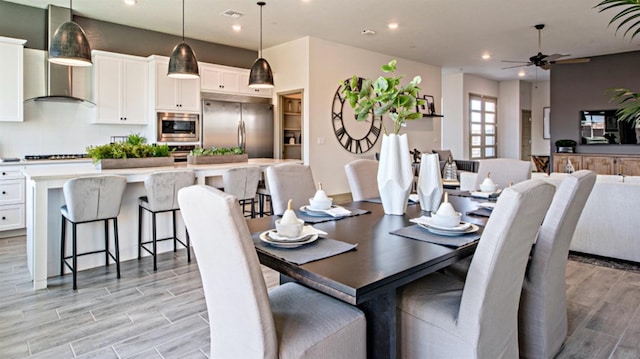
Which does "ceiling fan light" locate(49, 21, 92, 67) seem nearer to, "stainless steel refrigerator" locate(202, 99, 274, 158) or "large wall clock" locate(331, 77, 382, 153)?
"stainless steel refrigerator" locate(202, 99, 274, 158)

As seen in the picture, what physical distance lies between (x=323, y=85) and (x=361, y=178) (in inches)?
166

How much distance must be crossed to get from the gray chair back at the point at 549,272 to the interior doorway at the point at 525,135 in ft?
36.9

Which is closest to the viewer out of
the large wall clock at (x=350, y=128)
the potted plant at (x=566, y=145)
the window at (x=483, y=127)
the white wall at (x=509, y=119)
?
the large wall clock at (x=350, y=128)

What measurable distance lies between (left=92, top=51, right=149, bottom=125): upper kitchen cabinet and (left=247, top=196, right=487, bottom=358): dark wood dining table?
513 cm

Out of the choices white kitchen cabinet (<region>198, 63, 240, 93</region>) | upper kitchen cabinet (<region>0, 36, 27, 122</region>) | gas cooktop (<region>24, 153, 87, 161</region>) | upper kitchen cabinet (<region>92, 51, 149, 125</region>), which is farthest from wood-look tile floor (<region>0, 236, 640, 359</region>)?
white kitchen cabinet (<region>198, 63, 240, 93</region>)

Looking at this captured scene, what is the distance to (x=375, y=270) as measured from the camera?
1.37m

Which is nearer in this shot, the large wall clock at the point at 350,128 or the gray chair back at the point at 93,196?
the gray chair back at the point at 93,196

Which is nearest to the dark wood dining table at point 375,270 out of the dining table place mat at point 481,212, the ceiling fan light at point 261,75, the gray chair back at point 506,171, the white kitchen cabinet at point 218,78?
the dining table place mat at point 481,212

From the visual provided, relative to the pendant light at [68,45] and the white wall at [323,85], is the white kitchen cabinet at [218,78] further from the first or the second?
the pendant light at [68,45]

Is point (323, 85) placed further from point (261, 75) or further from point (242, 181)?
point (242, 181)

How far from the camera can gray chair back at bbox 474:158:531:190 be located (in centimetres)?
331

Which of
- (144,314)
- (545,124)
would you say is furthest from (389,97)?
(545,124)

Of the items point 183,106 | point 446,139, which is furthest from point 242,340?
point 446,139

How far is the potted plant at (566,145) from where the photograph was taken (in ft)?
28.2
